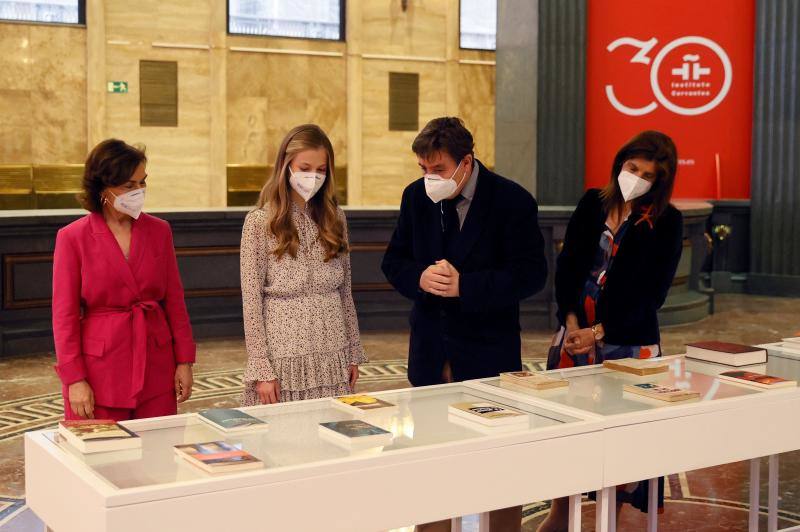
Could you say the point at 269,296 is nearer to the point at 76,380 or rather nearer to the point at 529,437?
the point at 76,380

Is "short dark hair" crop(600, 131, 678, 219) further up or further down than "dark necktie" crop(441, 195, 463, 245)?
further up

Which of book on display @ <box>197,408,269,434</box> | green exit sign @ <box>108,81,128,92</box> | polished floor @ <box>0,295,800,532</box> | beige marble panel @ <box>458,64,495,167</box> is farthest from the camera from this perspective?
beige marble panel @ <box>458,64,495,167</box>

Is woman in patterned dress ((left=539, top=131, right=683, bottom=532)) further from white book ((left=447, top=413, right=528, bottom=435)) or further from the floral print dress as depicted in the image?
white book ((left=447, top=413, right=528, bottom=435))

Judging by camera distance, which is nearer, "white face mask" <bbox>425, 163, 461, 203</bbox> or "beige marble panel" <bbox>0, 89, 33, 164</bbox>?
"white face mask" <bbox>425, 163, 461, 203</bbox>

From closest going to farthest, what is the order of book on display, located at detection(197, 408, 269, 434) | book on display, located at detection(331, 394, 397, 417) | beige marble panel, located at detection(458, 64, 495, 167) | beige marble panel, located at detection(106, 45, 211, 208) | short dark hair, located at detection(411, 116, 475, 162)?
1. book on display, located at detection(197, 408, 269, 434)
2. book on display, located at detection(331, 394, 397, 417)
3. short dark hair, located at detection(411, 116, 475, 162)
4. beige marble panel, located at detection(106, 45, 211, 208)
5. beige marble panel, located at detection(458, 64, 495, 167)

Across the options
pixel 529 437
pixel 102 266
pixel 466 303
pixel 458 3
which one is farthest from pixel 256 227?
pixel 458 3

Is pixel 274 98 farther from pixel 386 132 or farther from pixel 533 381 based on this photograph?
pixel 533 381

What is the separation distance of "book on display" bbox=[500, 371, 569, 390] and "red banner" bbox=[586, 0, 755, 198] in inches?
318

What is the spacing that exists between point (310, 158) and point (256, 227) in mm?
296

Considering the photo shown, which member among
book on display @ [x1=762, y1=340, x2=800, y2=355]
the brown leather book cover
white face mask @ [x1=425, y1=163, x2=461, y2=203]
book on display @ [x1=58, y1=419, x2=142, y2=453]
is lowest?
book on display @ [x1=762, y1=340, x2=800, y2=355]

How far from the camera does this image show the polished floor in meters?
4.53

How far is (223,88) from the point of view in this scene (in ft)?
54.1

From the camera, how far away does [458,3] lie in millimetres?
18312

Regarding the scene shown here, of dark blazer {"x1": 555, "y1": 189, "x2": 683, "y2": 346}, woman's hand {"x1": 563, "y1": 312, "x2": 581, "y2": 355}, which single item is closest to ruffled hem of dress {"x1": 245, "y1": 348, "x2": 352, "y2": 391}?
woman's hand {"x1": 563, "y1": 312, "x2": 581, "y2": 355}
